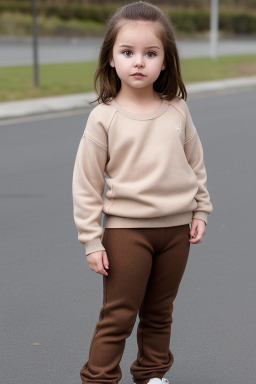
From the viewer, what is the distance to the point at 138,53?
2969mm

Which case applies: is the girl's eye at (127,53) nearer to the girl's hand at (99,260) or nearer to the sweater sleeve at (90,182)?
the sweater sleeve at (90,182)

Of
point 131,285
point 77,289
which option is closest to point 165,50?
point 131,285

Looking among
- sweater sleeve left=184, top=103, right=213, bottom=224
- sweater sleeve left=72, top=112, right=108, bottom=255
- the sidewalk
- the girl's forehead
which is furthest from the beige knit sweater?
the sidewalk

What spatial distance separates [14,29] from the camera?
42.8m

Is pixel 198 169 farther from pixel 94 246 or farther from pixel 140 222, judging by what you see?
pixel 94 246

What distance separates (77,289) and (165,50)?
89.2 inches

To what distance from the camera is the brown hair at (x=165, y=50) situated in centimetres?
298

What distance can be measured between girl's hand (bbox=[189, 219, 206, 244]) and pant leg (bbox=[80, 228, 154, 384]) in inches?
7.3

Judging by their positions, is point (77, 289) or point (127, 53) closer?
point (127, 53)

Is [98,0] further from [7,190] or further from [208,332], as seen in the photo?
[208,332]

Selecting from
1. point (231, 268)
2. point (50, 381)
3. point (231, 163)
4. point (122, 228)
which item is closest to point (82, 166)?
point (122, 228)

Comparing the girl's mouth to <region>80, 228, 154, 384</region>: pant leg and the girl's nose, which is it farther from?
<region>80, 228, 154, 384</region>: pant leg

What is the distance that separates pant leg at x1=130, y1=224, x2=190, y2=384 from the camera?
3092mm

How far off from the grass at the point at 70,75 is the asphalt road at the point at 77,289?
6.58m
